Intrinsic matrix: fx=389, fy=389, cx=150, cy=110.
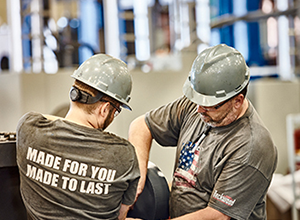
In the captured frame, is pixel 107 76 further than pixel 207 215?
No

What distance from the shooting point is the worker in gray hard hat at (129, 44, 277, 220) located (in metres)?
1.97

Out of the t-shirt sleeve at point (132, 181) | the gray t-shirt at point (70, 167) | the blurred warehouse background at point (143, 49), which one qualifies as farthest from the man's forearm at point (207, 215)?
the blurred warehouse background at point (143, 49)

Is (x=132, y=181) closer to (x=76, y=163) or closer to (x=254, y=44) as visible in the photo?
(x=76, y=163)

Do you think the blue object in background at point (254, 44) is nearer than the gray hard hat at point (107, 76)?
No

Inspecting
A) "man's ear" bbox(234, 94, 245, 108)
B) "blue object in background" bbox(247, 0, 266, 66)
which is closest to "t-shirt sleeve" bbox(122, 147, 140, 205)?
"man's ear" bbox(234, 94, 245, 108)

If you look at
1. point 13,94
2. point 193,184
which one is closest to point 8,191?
point 193,184

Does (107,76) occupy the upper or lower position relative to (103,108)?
upper

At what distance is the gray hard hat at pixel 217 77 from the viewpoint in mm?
1969

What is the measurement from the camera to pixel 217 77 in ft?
6.46

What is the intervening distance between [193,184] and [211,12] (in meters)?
6.36

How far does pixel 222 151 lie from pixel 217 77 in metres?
0.39

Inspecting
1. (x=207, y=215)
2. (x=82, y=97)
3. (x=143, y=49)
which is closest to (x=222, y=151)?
(x=207, y=215)

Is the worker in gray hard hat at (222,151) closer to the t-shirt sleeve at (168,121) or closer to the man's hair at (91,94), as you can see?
the t-shirt sleeve at (168,121)

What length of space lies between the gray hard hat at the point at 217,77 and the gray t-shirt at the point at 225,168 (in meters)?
0.19
